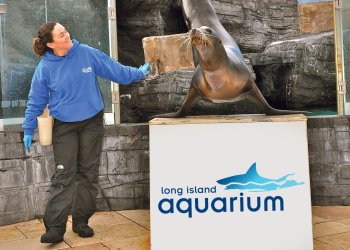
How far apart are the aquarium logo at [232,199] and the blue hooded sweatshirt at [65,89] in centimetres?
94

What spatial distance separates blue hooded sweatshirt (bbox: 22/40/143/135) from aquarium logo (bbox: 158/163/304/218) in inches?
37.0

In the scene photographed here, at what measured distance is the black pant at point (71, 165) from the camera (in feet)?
10.6

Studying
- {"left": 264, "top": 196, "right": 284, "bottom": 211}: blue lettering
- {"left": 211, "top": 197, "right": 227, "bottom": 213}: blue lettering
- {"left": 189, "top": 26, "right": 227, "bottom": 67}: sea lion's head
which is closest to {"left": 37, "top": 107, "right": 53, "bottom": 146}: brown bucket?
{"left": 189, "top": 26, "right": 227, "bottom": 67}: sea lion's head

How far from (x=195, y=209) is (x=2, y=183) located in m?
1.99

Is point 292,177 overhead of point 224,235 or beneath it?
overhead

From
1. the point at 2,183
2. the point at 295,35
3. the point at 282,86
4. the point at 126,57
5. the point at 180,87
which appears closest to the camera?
the point at 2,183

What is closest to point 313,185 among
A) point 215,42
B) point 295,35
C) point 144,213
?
point 144,213

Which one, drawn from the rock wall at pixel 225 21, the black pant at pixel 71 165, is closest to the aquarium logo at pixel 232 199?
the black pant at pixel 71 165

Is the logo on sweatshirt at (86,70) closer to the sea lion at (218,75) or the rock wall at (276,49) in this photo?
the sea lion at (218,75)

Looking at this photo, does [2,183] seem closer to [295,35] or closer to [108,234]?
[108,234]

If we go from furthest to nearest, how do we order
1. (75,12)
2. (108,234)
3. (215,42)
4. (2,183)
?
(75,12)
(2,183)
(108,234)
(215,42)

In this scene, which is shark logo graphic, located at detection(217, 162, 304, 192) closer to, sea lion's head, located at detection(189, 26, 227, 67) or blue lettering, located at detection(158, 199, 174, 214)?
blue lettering, located at detection(158, 199, 174, 214)

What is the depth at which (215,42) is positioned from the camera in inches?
105

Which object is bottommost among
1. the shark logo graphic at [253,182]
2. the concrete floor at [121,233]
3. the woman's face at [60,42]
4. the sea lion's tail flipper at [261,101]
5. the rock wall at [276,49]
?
the concrete floor at [121,233]
